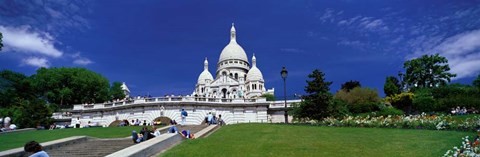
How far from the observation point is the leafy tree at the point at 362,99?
159ft

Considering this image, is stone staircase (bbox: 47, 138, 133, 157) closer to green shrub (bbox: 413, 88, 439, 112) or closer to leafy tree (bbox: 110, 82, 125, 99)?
green shrub (bbox: 413, 88, 439, 112)

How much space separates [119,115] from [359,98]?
3453 cm

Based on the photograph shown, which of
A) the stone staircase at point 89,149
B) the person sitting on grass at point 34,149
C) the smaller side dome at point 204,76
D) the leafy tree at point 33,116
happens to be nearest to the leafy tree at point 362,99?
the stone staircase at point 89,149

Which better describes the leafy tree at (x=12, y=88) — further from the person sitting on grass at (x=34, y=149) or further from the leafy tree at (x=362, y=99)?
the person sitting on grass at (x=34, y=149)

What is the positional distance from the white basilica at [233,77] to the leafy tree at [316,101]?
54.5 meters

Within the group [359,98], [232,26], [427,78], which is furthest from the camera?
[232,26]

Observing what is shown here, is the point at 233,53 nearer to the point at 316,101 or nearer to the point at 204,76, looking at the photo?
the point at 204,76

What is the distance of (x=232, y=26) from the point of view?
11912 centimetres

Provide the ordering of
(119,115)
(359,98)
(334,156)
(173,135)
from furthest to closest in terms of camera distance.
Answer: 1. (359,98)
2. (119,115)
3. (173,135)
4. (334,156)

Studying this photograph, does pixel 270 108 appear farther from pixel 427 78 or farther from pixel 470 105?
pixel 427 78

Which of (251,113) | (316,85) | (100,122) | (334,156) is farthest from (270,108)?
(334,156)

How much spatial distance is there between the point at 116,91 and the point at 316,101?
5359 centimetres

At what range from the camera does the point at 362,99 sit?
1998 inches

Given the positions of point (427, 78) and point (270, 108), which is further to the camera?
point (427, 78)
